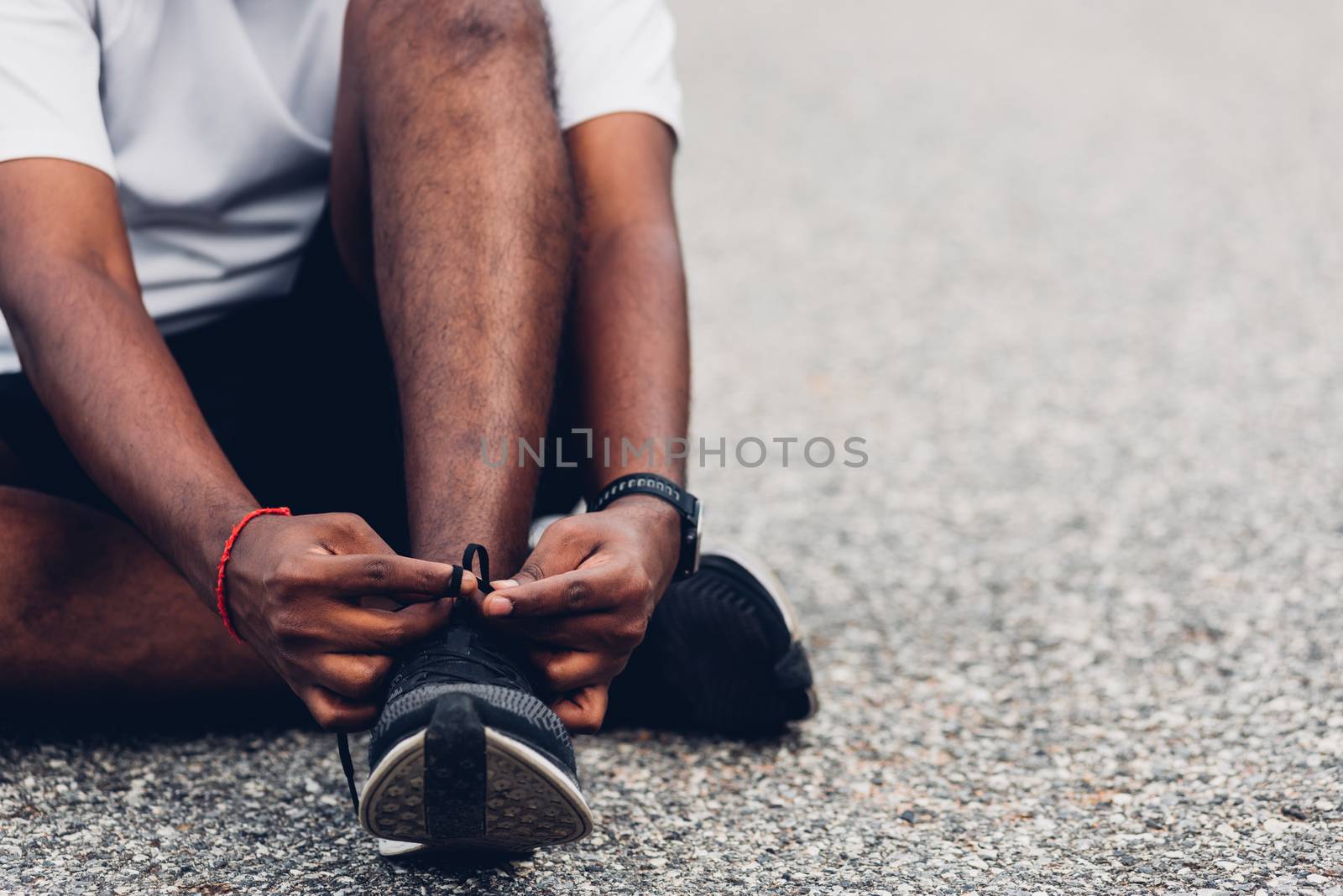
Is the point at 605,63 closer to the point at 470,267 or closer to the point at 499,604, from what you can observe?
the point at 470,267

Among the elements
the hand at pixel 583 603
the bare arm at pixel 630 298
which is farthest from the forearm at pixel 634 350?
the hand at pixel 583 603

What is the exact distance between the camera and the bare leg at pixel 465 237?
133 centimetres

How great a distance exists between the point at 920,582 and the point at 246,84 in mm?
1287

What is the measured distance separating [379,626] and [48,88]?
0.71 meters

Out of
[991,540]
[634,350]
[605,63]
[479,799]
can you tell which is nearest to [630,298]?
[634,350]

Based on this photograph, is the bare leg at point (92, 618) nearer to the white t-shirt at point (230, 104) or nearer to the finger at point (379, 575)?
the white t-shirt at point (230, 104)

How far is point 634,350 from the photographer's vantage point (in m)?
1.48

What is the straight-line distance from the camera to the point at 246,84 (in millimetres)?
1671

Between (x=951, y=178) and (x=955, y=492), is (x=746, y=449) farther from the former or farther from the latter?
(x=951, y=178)

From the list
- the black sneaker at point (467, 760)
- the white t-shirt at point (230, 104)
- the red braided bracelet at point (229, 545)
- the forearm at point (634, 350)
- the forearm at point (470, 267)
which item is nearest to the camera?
the black sneaker at point (467, 760)

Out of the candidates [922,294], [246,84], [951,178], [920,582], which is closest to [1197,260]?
[922,294]

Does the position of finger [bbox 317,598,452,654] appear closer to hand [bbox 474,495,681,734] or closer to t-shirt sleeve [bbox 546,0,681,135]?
hand [bbox 474,495,681,734]

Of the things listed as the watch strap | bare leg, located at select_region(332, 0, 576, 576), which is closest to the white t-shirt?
bare leg, located at select_region(332, 0, 576, 576)

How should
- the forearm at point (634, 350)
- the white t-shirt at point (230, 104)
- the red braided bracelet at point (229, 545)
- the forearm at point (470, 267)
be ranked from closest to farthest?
1. the red braided bracelet at point (229, 545)
2. the forearm at point (470, 267)
3. the forearm at point (634, 350)
4. the white t-shirt at point (230, 104)
